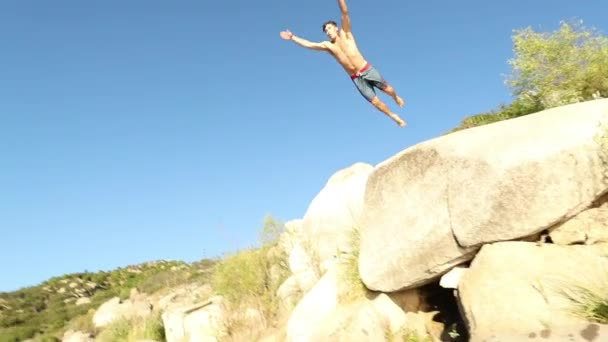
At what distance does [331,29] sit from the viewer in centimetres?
1134

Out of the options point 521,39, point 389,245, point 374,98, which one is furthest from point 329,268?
point 521,39

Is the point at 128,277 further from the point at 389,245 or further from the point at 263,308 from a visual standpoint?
the point at 389,245

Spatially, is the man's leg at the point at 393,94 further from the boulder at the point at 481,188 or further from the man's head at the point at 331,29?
the boulder at the point at 481,188

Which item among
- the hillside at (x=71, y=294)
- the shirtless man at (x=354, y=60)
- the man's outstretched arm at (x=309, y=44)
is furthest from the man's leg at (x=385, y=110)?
the hillside at (x=71, y=294)

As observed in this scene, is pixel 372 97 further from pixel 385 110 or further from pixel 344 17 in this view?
pixel 344 17

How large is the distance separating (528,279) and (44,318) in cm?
3497

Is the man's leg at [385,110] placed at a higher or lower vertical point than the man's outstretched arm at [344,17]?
lower

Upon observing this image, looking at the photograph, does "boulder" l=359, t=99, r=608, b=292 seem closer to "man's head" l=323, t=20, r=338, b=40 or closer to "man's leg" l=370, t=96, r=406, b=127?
"man's leg" l=370, t=96, r=406, b=127

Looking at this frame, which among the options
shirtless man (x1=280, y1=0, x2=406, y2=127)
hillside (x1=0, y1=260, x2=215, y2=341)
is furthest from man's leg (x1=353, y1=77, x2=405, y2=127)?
hillside (x1=0, y1=260, x2=215, y2=341)

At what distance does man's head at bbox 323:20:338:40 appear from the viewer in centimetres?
1128

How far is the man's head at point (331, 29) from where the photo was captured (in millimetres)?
11278

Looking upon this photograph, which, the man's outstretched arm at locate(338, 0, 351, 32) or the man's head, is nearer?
the man's outstretched arm at locate(338, 0, 351, 32)

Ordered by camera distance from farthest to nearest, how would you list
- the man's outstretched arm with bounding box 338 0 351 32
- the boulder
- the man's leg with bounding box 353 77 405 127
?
the man's leg with bounding box 353 77 405 127 → the man's outstretched arm with bounding box 338 0 351 32 → the boulder

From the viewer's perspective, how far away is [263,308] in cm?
1284
